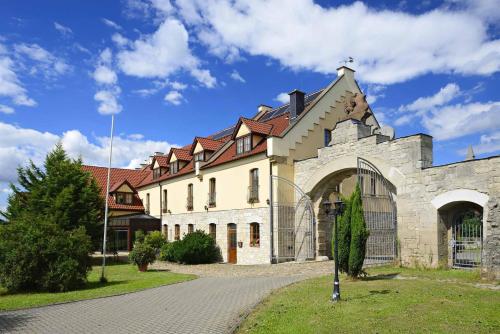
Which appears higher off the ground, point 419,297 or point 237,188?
point 237,188

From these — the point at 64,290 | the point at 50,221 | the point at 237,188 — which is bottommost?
the point at 64,290

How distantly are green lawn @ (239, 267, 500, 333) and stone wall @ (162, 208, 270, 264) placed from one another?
949cm

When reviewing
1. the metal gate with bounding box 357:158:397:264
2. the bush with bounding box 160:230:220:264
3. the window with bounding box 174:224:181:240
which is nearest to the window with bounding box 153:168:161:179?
the window with bounding box 174:224:181:240

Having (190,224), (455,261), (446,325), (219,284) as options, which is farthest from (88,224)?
(446,325)

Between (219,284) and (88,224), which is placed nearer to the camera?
(219,284)

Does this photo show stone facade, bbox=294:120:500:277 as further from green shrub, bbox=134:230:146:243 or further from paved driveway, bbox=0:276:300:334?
green shrub, bbox=134:230:146:243

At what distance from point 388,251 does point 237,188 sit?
1032 cm

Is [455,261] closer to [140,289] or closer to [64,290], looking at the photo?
[140,289]

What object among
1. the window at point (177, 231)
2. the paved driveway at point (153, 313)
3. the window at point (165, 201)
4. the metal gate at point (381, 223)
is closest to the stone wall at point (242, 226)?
the window at point (177, 231)

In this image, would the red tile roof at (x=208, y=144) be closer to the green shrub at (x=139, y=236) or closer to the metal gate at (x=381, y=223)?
the green shrub at (x=139, y=236)

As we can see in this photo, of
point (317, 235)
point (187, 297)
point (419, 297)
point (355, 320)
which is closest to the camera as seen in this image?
point (355, 320)

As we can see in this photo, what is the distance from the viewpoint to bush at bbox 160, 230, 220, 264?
24.0m

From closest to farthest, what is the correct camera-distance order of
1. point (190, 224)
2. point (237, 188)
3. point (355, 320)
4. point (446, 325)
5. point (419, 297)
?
1. point (446, 325)
2. point (355, 320)
3. point (419, 297)
4. point (237, 188)
5. point (190, 224)

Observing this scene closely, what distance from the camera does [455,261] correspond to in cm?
1433
